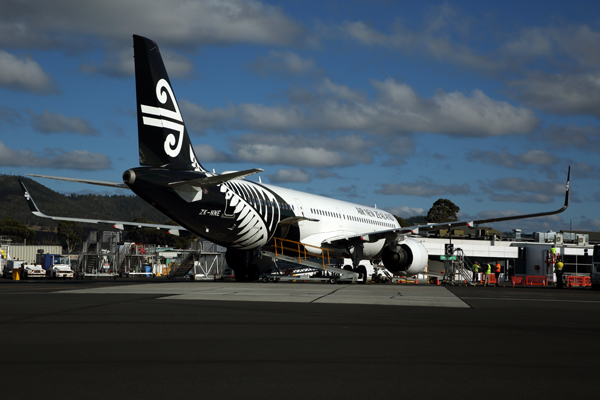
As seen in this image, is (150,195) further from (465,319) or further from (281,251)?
(465,319)

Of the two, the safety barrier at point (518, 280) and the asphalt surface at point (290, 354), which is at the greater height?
the asphalt surface at point (290, 354)

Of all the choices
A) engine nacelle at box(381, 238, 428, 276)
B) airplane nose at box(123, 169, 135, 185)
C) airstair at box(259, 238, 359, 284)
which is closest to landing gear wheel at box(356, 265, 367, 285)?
airstair at box(259, 238, 359, 284)

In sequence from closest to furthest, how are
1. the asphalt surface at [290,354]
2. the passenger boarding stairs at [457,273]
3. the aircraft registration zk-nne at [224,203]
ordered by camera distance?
the asphalt surface at [290,354]
the aircraft registration zk-nne at [224,203]
the passenger boarding stairs at [457,273]

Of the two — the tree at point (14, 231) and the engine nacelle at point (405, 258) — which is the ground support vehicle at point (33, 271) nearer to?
the engine nacelle at point (405, 258)

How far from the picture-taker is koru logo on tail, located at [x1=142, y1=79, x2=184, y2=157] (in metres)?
20.2

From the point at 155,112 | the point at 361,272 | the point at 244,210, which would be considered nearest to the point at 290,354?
the point at 155,112

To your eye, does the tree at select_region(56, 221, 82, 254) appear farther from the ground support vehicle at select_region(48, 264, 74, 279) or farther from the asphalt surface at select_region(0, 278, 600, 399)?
the asphalt surface at select_region(0, 278, 600, 399)

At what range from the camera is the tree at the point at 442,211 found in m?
105

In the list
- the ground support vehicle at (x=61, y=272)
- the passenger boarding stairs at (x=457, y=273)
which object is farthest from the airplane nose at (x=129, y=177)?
the passenger boarding stairs at (x=457, y=273)

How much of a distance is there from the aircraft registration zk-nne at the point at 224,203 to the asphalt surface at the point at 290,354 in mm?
8295

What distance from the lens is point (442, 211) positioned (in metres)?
106

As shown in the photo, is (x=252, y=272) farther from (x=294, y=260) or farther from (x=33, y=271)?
(x=33, y=271)

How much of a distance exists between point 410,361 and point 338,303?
7.74m

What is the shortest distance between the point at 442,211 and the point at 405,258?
257 feet
